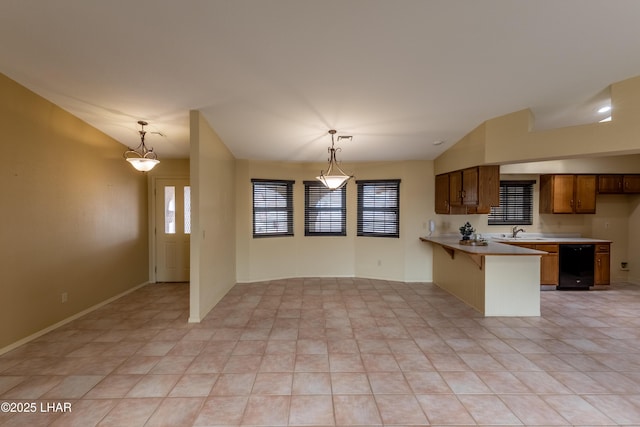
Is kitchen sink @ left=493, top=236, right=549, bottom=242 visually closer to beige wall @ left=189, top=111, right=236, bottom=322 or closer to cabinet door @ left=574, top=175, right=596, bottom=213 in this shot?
cabinet door @ left=574, top=175, right=596, bottom=213

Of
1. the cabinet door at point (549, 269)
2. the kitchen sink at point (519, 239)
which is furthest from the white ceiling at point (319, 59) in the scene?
the cabinet door at point (549, 269)

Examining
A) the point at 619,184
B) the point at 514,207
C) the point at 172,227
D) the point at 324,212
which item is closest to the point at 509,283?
the point at 514,207

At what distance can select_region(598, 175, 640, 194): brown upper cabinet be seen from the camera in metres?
5.45

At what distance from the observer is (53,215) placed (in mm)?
3439

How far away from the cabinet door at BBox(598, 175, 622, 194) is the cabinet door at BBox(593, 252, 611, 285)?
122 cm

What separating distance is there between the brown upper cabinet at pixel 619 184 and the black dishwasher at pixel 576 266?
3.91ft

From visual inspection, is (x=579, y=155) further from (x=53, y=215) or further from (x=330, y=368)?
(x=53, y=215)

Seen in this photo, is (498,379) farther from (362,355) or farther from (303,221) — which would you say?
(303,221)

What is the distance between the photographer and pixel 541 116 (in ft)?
13.2

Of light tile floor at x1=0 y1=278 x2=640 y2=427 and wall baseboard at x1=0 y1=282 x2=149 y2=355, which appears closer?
light tile floor at x1=0 y1=278 x2=640 y2=427

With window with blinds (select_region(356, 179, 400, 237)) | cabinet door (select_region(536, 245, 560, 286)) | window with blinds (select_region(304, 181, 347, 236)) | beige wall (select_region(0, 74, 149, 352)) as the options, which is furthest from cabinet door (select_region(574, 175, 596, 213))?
beige wall (select_region(0, 74, 149, 352))

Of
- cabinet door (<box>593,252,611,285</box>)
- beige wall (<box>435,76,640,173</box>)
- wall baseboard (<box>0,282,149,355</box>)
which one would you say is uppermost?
beige wall (<box>435,76,640,173</box>)

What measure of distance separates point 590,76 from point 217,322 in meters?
5.02

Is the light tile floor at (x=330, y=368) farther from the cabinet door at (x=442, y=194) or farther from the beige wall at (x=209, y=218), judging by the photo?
the cabinet door at (x=442, y=194)
